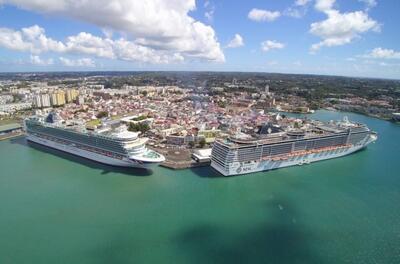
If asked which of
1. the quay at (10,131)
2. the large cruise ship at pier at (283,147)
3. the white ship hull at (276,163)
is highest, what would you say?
the large cruise ship at pier at (283,147)

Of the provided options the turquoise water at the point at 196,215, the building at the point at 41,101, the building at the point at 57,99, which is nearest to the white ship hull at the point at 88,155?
the turquoise water at the point at 196,215

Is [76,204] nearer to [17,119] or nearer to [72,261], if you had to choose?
[72,261]

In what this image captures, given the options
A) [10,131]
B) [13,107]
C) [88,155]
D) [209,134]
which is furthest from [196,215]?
[13,107]

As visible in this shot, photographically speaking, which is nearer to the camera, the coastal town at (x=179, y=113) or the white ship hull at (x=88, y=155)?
the white ship hull at (x=88, y=155)

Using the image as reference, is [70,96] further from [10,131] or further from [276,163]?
[276,163]

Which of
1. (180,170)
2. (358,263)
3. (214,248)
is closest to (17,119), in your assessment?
(180,170)

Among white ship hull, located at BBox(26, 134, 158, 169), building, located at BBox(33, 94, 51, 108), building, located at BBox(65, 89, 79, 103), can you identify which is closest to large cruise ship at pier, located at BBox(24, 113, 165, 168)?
white ship hull, located at BBox(26, 134, 158, 169)

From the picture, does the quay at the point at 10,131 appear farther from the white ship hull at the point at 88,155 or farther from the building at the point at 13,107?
the building at the point at 13,107
